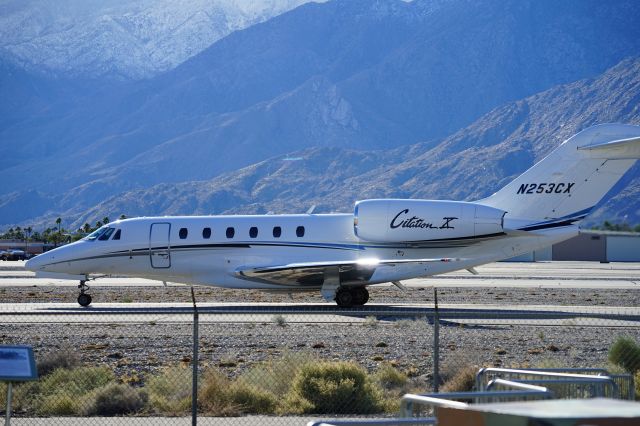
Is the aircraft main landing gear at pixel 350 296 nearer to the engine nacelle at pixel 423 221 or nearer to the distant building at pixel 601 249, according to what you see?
the engine nacelle at pixel 423 221

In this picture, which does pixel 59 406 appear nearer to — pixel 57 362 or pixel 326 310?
pixel 57 362

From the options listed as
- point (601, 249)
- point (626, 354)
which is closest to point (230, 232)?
point (626, 354)

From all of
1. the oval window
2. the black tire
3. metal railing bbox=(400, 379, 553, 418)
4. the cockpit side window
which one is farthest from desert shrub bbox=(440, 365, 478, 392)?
the cockpit side window

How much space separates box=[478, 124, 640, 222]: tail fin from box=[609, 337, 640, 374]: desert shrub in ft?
36.2

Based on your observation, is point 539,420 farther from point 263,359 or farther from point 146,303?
point 146,303

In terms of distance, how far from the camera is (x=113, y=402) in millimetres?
12891

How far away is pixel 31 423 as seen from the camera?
12.2 m

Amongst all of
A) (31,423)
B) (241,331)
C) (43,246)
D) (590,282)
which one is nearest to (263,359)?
(241,331)

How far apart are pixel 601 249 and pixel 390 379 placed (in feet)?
265

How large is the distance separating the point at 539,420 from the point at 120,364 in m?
12.5

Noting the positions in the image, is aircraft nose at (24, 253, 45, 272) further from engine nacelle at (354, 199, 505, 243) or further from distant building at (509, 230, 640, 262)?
distant building at (509, 230, 640, 262)

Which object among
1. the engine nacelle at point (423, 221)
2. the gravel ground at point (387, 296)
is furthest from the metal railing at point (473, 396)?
the gravel ground at point (387, 296)

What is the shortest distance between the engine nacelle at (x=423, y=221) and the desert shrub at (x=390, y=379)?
11.9 metres

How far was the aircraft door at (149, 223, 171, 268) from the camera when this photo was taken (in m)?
28.1
